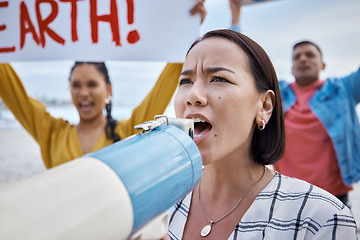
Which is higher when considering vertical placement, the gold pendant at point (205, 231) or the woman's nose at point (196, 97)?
the woman's nose at point (196, 97)

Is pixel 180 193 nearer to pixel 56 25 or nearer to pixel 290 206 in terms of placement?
pixel 290 206

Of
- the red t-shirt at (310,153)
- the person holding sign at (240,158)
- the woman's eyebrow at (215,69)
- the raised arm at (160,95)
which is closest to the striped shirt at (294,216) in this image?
the person holding sign at (240,158)

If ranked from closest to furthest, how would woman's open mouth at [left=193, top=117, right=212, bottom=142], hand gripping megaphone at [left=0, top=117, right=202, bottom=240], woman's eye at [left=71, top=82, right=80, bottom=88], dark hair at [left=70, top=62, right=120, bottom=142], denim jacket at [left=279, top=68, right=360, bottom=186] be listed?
hand gripping megaphone at [left=0, top=117, right=202, bottom=240]
woman's open mouth at [left=193, top=117, right=212, bottom=142]
dark hair at [left=70, top=62, right=120, bottom=142]
woman's eye at [left=71, top=82, right=80, bottom=88]
denim jacket at [left=279, top=68, right=360, bottom=186]

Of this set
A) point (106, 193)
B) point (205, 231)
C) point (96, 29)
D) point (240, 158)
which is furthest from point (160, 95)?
point (106, 193)

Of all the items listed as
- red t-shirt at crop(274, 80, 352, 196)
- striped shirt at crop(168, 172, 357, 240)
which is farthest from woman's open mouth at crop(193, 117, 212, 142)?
red t-shirt at crop(274, 80, 352, 196)

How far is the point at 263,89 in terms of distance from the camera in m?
1.15

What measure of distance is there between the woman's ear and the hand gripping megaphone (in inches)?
19.1

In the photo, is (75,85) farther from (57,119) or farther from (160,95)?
(160,95)

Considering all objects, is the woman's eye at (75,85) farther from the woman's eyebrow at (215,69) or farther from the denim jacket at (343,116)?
the denim jacket at (343,116)

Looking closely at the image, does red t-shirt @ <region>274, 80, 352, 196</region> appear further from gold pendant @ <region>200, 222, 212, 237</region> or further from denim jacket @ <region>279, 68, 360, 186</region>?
gold pendant @ <region>200, 222, 212, 237</region>

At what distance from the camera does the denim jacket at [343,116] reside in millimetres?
2287

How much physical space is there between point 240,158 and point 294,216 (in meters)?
0.30

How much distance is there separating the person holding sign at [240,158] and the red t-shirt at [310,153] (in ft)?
4.11

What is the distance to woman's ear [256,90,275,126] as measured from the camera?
1.16 meters
